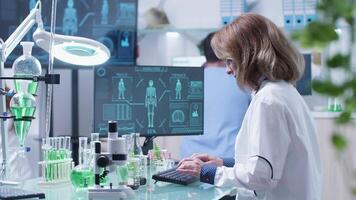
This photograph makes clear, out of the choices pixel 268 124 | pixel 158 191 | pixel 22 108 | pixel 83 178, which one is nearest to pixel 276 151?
pixel 268 124

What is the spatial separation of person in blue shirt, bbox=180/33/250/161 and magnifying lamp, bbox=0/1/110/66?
0.98 metres

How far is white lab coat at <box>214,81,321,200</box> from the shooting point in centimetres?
146

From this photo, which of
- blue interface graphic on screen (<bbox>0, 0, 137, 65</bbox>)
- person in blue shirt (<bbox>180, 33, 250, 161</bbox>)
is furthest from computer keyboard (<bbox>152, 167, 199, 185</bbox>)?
blue interface graphic on screen (<bbox>0, 0, 137, 65</bbox>)

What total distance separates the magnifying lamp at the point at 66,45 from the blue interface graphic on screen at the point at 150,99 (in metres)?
0.27

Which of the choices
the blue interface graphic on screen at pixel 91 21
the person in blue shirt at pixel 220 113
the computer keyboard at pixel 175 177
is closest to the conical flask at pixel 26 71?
the computer keyboard at pixel 175 177

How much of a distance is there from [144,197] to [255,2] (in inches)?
95.8

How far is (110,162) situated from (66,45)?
52cm

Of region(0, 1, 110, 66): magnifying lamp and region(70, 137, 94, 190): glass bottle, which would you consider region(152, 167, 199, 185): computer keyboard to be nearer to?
region(70, 137, 94, 190): glass bottle

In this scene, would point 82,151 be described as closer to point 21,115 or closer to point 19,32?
point 21,115

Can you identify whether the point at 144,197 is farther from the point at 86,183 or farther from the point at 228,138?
the point at 228,138

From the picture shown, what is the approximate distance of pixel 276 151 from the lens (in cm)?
146

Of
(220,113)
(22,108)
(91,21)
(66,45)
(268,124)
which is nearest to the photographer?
(268,124)

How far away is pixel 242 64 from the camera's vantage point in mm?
1569

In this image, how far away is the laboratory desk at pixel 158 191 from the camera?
1633 millimetres
